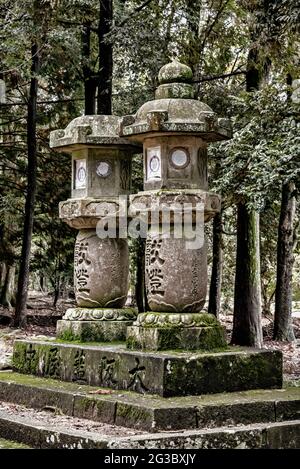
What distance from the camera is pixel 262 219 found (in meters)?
22.1

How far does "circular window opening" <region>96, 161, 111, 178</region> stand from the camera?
1002 cm

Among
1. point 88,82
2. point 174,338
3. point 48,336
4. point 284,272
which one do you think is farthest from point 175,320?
point 88,82

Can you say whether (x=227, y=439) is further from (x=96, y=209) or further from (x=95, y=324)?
(x=96, y=209)

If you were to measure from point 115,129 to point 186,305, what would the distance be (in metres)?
2.70

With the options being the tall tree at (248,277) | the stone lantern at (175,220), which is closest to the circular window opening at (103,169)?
A: the stone lantern at (175,220)

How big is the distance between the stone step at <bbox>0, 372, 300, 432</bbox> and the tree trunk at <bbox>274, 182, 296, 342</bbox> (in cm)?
1139

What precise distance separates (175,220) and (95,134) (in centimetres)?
199

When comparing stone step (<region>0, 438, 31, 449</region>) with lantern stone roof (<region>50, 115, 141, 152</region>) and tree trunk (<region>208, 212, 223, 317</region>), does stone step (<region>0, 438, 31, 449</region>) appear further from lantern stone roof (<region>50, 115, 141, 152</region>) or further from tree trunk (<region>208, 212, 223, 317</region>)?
tree trunk (<region>208, 212, 223, 317</region>)

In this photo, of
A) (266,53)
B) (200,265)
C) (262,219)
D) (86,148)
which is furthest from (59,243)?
(200,265)

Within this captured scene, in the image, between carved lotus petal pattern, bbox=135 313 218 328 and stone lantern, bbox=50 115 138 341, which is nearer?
carved lotus petal pattern, bbox=135 313 218 328

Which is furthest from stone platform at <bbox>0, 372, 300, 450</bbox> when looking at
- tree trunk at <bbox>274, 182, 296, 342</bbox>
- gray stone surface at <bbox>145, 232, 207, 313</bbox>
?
tree trunk at <bbox>274, 182, 296, 342</bbox>

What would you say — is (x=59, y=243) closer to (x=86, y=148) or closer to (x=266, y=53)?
(x=266, y=53)

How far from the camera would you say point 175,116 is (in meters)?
8.82

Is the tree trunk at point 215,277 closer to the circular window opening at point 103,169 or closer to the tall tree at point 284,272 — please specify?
the tall tree at point 284,272
